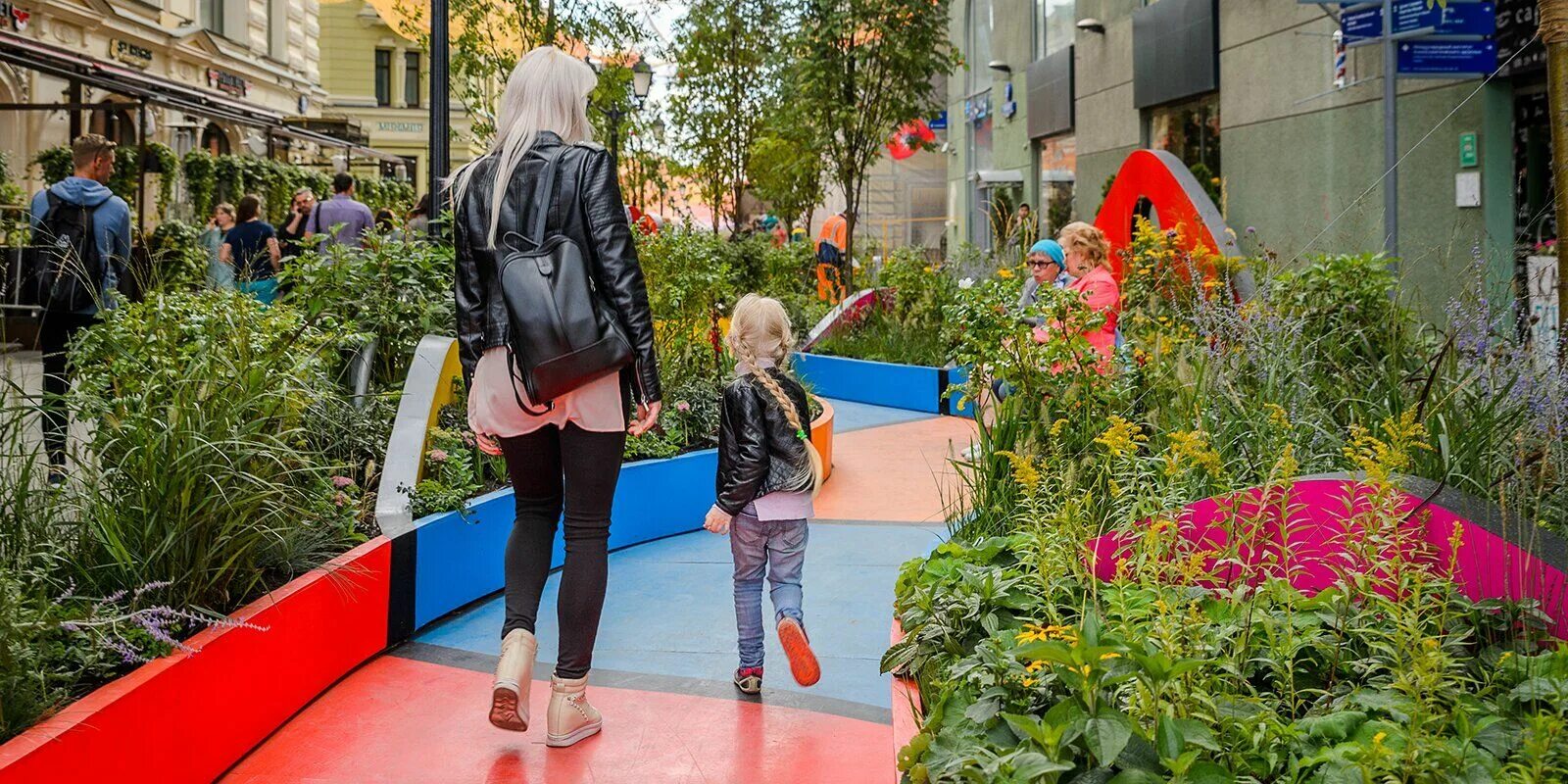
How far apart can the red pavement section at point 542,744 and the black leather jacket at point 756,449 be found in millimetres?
694

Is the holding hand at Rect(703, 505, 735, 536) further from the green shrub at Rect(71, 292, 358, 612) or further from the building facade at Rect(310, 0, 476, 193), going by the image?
the building facade at Rect(310, 0, 476, 193)

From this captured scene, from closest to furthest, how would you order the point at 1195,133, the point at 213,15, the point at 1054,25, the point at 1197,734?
1. the point at 1197,734
2. the point at 1195,133
3. the point at 1054,25
4. the point at 213,15

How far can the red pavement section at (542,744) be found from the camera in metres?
3.69

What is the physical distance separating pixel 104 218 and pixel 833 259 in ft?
48.2

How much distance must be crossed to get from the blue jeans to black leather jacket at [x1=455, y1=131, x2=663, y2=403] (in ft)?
2.76

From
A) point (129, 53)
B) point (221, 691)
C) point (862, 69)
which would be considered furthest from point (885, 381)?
point (129, 53)

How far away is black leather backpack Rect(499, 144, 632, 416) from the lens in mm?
3674

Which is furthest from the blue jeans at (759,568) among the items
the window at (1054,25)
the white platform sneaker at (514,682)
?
the window at (1054,25)

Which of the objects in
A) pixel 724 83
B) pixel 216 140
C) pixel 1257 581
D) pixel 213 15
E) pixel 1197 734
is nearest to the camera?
pixel 1197 734

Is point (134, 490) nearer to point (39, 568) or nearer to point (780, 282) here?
point (39, 568)

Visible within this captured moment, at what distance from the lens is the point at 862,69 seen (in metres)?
17.4

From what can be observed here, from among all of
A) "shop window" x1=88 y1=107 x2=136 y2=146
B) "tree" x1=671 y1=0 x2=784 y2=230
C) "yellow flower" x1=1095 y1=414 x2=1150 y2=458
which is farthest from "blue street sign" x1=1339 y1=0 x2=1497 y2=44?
"shop window" x1=88 y1=107 x2=136 y2=146

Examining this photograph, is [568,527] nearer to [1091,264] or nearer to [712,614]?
[712,614]

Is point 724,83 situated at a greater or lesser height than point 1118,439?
greater
